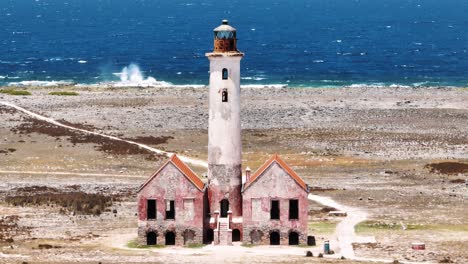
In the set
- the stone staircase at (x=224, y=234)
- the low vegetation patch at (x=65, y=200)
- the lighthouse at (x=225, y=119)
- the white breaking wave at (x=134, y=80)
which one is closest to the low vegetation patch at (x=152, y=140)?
the low vegetation patch at (x=65, y=200)

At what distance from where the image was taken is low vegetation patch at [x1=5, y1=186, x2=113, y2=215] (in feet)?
241

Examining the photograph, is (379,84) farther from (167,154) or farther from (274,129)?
(167,154)

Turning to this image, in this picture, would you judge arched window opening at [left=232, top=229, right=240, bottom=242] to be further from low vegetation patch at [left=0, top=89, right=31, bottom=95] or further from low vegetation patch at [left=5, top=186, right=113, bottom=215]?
low vegetation patch at [left=0, top=89, right=31, bottom=95]

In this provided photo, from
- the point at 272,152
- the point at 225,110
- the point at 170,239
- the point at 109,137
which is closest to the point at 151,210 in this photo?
the point at 170,239

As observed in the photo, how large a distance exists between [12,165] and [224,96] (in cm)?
3402

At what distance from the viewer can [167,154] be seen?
95062 mm

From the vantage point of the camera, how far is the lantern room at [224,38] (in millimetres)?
62094

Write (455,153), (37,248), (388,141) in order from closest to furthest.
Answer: (37,248) < (455,153) < (388,141)

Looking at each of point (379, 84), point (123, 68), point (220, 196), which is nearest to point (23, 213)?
point (220, 196)

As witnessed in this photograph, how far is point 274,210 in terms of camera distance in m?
62.5

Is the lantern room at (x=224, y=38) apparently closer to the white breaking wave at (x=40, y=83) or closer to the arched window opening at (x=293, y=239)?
the arched window opening at (x=293, y=239)

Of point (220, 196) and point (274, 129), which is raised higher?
point (274, 129)

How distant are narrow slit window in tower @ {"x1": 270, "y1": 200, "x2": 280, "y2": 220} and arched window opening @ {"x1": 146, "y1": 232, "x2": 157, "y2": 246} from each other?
22.9 feet

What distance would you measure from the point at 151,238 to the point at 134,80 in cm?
10308
